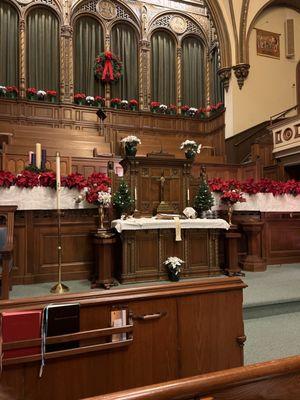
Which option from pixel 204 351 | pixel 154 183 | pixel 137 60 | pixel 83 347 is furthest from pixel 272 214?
pixel 137 60

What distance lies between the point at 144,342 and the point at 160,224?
253 cm

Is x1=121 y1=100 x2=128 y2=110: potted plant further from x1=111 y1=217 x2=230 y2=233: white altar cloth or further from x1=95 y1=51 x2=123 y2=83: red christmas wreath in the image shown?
x1=111 y1=217 x2=230 y2=233: white altar cloth

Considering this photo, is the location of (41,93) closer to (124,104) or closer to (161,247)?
(124,104)

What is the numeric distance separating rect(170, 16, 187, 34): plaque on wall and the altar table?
8448 mm

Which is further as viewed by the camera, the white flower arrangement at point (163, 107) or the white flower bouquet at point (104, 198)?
the white flower arrangement at point (163, 107)

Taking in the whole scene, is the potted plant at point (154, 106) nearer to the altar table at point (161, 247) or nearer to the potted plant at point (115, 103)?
→ the potted plant at point (115, 103)

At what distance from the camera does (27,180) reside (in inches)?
160

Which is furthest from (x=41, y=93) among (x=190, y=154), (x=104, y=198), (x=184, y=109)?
(x=104, y=198)

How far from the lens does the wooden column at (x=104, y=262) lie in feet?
12.9

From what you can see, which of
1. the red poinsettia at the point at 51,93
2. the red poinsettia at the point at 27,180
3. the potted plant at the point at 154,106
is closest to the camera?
the red poinsettia at the point at 27,180

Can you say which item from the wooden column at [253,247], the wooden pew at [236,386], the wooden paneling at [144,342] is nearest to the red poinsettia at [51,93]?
the wooden column at [253,247]

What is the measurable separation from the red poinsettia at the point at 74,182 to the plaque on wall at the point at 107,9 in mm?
7745

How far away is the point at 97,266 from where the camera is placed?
415cm

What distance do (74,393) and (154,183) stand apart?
3.51 meters
